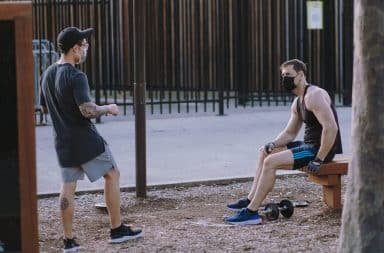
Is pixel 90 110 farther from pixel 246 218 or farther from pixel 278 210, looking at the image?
pixel 278 210

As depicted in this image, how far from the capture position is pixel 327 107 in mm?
7512

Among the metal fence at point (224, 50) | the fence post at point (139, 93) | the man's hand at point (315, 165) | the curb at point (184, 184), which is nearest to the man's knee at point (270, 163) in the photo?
the man's hand at point (315, 165)

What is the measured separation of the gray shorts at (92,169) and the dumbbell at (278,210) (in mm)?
1649

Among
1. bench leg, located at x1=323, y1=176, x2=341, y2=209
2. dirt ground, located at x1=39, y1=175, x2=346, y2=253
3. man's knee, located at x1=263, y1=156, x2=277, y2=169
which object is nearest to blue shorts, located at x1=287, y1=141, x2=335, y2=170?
man's knee, located at x1=263, y1=156, x2=277, y2=169

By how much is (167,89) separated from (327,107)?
9.50 m

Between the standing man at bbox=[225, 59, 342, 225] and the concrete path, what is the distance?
2.15 metres

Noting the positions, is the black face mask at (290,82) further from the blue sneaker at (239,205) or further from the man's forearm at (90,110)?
the man's forearm at (90,110)

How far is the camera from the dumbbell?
7.78 meters

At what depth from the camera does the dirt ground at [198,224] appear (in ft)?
22.7

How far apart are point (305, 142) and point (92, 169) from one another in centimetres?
210

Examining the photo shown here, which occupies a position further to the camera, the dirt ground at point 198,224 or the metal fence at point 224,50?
the metal fence at point 224,50

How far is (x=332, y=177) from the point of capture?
787cm

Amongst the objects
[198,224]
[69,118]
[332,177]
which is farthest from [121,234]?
→ [332,177]

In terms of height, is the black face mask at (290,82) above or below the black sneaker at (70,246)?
above
